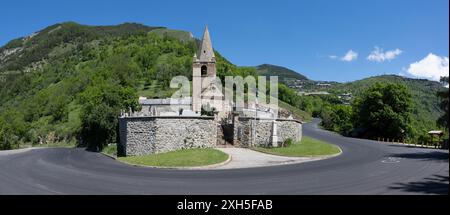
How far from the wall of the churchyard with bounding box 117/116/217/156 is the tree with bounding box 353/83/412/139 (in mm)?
30344

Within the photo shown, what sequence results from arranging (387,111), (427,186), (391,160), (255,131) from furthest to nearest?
(387,111) < (255,131) < (391,160) < (427,186)

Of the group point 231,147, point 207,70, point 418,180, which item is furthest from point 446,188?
point 207,70

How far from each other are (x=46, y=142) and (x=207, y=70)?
44506mm

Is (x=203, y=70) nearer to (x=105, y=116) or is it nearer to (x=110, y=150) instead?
(x=105, y=116)

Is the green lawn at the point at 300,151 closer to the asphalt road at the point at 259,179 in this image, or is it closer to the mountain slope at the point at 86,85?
the asphalt road at the point at 259,179

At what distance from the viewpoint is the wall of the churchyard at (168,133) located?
1395 inches

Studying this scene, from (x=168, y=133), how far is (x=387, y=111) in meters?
34.8

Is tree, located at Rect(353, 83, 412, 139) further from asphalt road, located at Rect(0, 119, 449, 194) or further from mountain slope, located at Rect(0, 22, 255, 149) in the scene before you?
mountain slope, located at Rect(0, 22, 255, 149)

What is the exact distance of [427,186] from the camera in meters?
17.2

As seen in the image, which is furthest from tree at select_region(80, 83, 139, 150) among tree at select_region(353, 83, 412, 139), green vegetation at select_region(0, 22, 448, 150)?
tree at select_region(353, 83, 412, 139)

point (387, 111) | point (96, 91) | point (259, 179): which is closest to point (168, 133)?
point (259, 179)

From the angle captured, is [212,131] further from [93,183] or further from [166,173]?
[93,183]

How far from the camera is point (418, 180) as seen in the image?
18.8m
